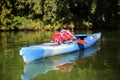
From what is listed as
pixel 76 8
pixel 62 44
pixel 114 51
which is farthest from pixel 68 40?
pixel 76 8

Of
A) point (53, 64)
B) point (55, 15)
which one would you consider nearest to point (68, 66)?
point (53, 64)

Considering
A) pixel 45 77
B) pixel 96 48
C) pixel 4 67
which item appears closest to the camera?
pixel 45 77

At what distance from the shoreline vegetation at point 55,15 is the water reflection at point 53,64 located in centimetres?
1639

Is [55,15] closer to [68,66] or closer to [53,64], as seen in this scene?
[53,64]

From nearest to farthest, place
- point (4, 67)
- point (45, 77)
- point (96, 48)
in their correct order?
point (45, 77)
point (4, 67)
point (96, 48)

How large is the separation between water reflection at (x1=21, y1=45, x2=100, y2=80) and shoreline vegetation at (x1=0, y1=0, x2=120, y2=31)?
16393 mm

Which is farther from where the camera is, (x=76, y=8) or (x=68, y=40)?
(x=76, y=8)

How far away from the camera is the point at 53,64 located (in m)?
18.3

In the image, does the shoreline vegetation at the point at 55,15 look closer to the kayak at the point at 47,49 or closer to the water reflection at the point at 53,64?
the kayak at the point at 47,49

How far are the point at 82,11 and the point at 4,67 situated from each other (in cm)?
2460

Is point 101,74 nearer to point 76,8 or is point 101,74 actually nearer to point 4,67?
point 4,67

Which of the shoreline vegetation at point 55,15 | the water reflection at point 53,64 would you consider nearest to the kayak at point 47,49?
the water reflection at point 53,64

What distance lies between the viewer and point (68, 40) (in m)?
21.6

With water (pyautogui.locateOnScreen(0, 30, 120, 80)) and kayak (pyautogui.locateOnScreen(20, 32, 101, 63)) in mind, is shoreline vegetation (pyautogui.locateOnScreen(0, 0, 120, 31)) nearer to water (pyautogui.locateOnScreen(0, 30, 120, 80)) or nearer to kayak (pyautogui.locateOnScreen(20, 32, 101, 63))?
kayak (pyautogui.locateOnScreen(20, 32, 101, 63))
